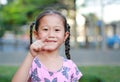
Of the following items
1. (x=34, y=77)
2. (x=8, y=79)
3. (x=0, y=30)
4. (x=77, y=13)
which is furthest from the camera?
(x=77, y=13)

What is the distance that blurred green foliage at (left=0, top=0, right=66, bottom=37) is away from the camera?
2558 centimetres

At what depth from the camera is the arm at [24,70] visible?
2273mm

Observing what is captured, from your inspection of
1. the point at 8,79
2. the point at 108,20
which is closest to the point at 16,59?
the point at 8,79

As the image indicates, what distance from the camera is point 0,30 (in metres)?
23.5

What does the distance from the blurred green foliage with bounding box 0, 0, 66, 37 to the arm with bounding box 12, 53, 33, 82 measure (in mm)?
22196

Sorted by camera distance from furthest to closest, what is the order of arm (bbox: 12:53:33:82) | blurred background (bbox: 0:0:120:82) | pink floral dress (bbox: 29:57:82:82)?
blurred background (bbox: 0:0:120:82) → pink floral dress (bbox: 29:57:82:82) → arm (bbox: 12:53:33:82)

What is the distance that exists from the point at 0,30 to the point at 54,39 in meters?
21.3

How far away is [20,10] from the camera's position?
2814 centimetres

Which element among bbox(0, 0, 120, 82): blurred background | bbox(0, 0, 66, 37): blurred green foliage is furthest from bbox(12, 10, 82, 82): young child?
bbox(0, 0, 66, 37): blurred green foliage

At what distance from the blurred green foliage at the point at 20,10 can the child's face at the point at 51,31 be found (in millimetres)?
22036

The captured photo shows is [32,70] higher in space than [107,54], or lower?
higher

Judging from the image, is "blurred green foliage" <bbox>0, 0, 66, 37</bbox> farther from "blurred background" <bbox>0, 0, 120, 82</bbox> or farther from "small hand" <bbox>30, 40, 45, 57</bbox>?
"small hand" <bbox>30, 40, 45, 57</bbox>

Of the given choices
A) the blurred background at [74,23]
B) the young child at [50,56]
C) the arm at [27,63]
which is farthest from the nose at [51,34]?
the blurred background at [74,23]

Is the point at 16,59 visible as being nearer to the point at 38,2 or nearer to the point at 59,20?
the point at 38,2
